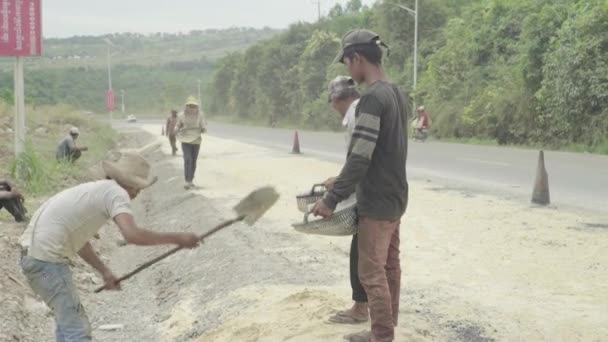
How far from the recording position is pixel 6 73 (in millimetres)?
82312

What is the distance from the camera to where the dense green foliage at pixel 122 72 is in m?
93.4

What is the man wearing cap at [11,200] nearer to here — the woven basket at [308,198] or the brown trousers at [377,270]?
the woven basket at [308,198]

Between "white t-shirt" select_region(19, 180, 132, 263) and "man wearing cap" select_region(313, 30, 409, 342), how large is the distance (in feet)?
3.90

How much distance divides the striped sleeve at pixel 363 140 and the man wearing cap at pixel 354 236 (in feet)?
1.72

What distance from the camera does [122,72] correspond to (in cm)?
13412

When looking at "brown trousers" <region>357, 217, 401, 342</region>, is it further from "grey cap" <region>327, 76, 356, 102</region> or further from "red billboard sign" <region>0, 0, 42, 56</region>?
"red billboard sign" <region>0, 0, 42, 56</region>

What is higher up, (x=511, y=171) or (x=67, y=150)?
(x=67, y=150)

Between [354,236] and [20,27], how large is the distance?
464 inches

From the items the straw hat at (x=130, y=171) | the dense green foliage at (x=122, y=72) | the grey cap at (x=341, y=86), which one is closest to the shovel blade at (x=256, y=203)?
the grey cap at (x=341, y=86)

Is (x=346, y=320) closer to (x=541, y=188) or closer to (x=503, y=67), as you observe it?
(x=541, y=188)

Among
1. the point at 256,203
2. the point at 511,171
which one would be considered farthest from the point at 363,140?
the point at 511,171

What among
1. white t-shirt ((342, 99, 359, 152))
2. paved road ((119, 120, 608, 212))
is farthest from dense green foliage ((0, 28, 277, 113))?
white t-shirt ((342, 99, 359, 152))

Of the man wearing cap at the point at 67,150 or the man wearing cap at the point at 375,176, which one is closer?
the man wearing cap at the point at 375,176

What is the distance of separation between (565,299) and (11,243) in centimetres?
638
